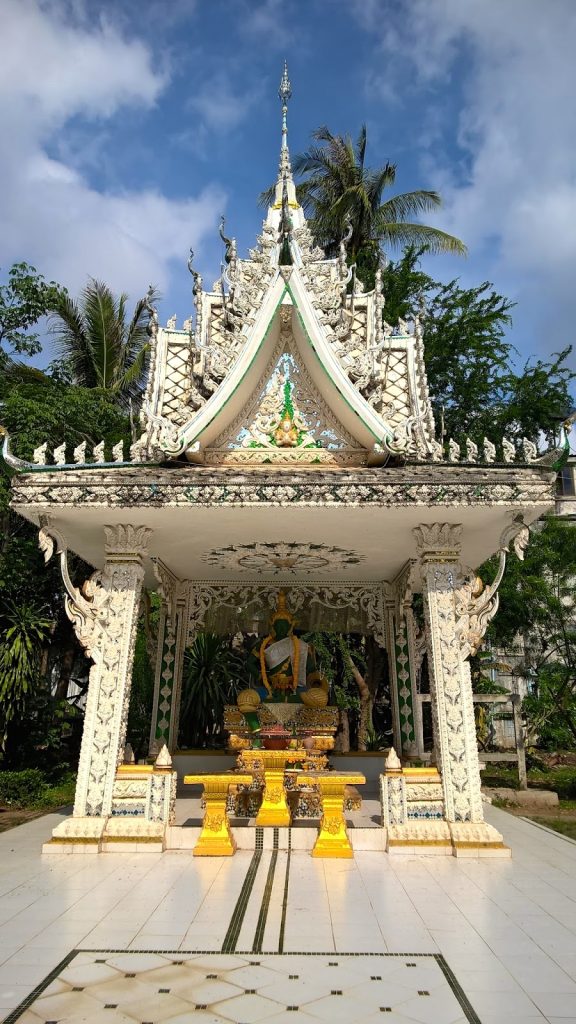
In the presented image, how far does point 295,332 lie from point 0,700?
7.32m

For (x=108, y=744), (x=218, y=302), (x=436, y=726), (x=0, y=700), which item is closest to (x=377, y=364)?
(x=218, y=302)

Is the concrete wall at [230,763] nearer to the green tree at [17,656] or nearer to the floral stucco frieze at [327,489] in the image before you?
the green tree at [17,656]

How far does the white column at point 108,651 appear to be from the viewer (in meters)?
7.05

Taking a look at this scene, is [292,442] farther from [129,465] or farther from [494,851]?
[494,851]

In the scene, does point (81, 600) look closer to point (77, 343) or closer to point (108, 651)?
point (108, 651)

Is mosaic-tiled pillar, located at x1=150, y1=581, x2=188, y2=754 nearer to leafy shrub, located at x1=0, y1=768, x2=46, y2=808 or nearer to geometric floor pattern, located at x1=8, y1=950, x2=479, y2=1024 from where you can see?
leafy shrub, located at x1=0, y1=768, x2=46, y2=808

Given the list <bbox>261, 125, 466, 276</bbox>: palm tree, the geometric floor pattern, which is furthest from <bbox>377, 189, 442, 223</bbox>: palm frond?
the geometric floor pattern

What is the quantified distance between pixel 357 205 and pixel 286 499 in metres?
14.8

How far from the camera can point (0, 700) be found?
1103cm

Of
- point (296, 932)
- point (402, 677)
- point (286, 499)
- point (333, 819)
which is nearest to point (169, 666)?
point (402, 677)

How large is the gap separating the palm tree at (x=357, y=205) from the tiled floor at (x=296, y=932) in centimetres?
1547

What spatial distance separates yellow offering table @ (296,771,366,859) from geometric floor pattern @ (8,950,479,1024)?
2.59 metres

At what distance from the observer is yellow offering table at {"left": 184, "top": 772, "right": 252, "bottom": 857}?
6777 millimetres

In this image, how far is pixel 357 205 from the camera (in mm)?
19312
